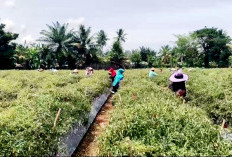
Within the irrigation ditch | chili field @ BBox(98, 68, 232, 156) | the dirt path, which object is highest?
chili field @ BBox(98, 68, 232, 156)

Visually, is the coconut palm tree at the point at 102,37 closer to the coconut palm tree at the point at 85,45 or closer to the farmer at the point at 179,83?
the coconut palm tree at the point at 85,45

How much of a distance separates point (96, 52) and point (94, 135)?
4038cm

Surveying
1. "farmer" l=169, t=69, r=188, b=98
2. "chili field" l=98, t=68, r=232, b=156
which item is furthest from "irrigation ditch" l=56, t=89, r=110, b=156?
"farmer" l=169, t=69, r=188, b=98

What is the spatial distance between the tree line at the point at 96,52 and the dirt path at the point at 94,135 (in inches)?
1234

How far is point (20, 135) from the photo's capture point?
5254 mm

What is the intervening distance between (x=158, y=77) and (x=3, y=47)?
29782 mm

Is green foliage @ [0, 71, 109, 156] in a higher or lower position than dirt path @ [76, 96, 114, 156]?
higher

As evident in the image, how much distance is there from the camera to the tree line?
45.7m

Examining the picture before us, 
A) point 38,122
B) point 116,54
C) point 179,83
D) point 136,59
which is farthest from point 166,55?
point 38,122

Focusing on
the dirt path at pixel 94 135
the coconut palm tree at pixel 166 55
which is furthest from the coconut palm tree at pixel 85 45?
the dirt path at pixel 94 135

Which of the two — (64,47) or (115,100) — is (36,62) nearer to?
(64,47)

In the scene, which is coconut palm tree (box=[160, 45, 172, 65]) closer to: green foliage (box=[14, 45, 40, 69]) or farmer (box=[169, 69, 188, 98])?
green foliage (box=[14, 45, 40, 69])

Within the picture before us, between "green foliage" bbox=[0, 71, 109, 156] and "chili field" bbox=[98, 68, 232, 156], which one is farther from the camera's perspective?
"green foliage" bbox=[0, 71, 109, 156]

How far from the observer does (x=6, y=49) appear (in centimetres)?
4047
